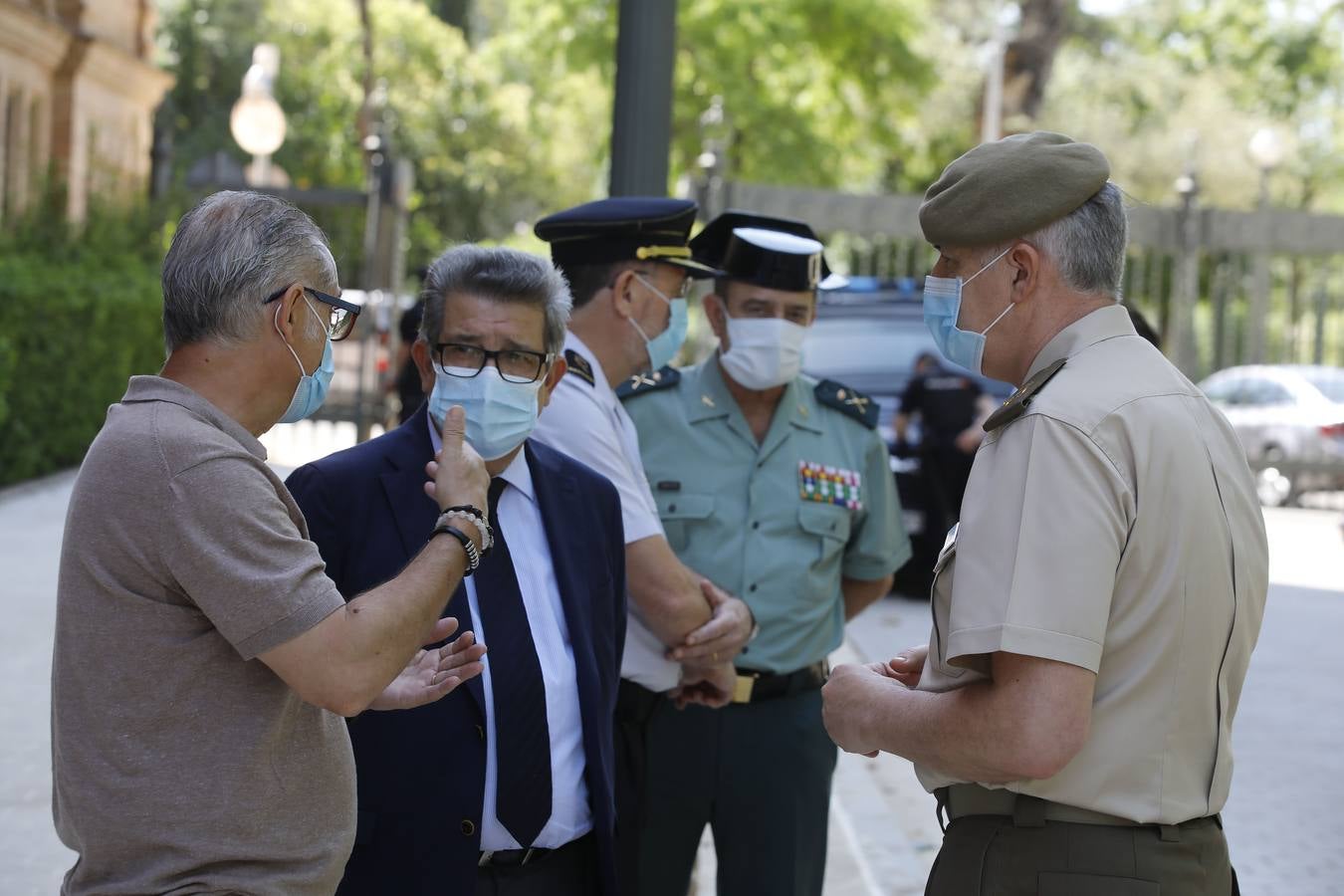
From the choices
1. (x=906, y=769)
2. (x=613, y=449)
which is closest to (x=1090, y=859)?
(x=613, y=449)

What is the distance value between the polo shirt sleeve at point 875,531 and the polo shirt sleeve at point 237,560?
2257mm

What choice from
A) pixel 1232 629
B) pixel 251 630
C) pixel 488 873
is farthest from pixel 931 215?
pixel 488 873

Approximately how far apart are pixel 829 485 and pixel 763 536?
0.24 m

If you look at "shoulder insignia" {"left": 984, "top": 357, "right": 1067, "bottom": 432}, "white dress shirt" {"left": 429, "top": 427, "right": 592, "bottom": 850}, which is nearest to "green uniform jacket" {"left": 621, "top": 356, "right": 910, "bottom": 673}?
"white dress shirt" {"left": 429, "top": 427, "right": 592, "bottom": 850}

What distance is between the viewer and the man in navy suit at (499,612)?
2.80 meters

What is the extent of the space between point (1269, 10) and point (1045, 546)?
35.4m

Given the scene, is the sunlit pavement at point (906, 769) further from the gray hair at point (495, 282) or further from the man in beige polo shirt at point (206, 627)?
the man in beige polo shirt at point (206, 627)

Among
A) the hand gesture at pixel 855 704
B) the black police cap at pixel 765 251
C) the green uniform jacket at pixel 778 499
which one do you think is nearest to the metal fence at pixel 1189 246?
the black police cap at pixel 765 251

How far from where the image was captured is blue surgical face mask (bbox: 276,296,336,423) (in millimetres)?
2381

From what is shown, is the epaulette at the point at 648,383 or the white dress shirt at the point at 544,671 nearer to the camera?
the white dress shirt at the point at 544,671

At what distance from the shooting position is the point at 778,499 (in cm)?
399

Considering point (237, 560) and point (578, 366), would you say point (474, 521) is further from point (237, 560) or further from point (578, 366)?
point (578, 366)

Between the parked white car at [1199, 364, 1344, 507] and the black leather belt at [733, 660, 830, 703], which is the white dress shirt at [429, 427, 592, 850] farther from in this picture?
the parked white car at [1199, 364, 1344, 507]

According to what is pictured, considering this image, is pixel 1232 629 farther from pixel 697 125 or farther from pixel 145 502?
pixel 697 125
